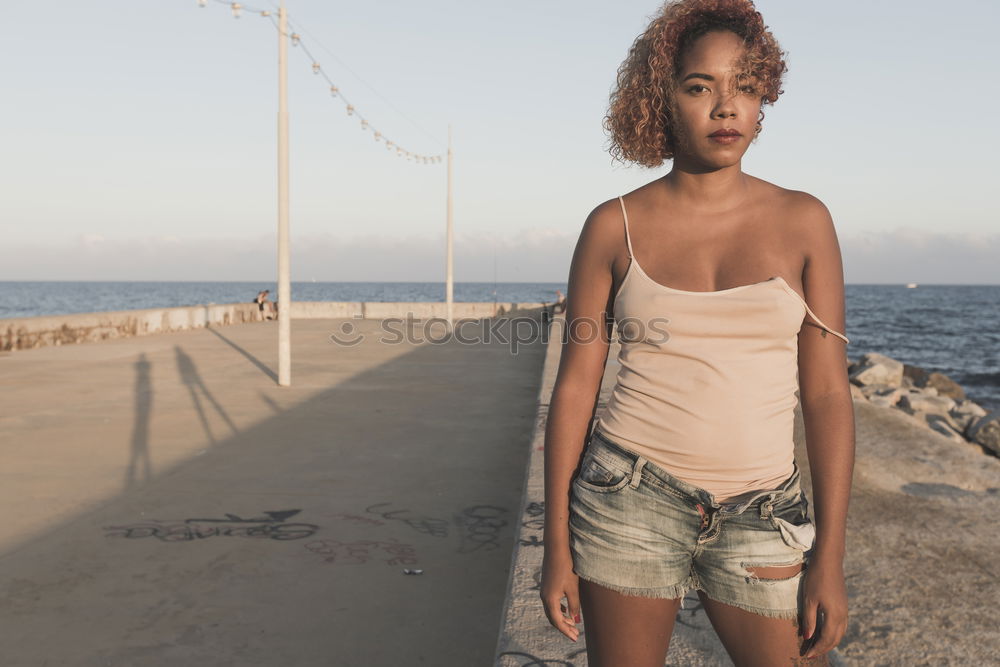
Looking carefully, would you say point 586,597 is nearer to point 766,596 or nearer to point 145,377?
point 766,596

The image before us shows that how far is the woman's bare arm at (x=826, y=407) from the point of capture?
4.97 feet

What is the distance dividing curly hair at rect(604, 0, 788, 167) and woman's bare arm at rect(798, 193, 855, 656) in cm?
28

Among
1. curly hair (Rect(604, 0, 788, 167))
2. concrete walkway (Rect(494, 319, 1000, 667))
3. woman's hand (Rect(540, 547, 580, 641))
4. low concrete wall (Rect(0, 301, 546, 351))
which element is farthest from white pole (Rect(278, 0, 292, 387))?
woman's hand (Rect(540, 547, 580, 641))

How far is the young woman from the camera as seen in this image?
1.52 metres

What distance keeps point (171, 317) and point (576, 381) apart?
24314 mm

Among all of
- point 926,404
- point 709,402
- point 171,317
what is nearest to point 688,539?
point 709,402

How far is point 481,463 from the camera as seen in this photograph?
7.68 metres

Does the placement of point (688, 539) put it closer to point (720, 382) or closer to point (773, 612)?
point (773, 612)

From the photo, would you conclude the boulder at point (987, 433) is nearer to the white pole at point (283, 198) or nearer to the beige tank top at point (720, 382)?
the white pole at point (283, 198)

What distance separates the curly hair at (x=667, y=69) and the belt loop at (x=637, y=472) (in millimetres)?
680

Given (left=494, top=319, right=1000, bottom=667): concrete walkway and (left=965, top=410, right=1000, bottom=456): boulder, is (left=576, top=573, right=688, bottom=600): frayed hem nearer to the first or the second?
(left=494, top=319, right=1000, bottom=667): concrete walkway

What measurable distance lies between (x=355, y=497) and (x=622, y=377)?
5.11 m

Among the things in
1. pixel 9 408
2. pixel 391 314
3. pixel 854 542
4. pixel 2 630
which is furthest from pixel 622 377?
pixel 391 314

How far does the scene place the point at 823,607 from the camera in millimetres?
1499
